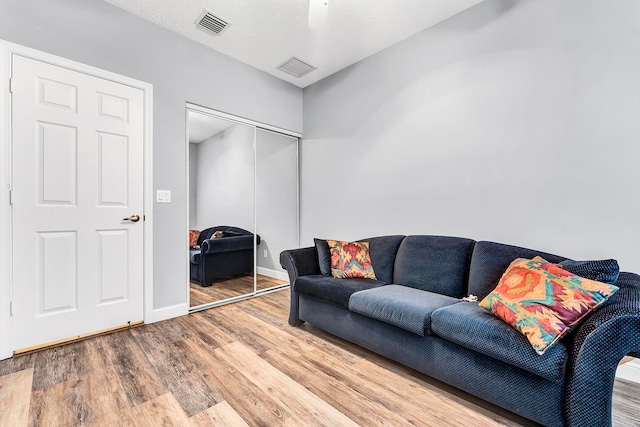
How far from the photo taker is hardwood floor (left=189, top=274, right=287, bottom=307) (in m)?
3.02

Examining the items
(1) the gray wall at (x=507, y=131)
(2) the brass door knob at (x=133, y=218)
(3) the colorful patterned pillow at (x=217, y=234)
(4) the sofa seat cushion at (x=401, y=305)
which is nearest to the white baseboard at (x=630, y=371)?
(1) the gray wall at (x=507, y=131)

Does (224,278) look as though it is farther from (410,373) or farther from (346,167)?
(410,373)

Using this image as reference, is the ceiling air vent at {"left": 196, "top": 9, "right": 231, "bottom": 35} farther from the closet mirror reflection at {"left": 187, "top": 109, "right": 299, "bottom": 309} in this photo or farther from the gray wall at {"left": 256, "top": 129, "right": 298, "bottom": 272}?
the gray wall at {"left": 256, "top": 129, "right": 298, "bottom": 272}

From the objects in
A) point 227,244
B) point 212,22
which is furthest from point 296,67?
point 227,244

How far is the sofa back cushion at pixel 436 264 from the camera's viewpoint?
2.19 m

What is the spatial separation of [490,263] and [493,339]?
735mm

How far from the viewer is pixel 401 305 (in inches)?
72.9

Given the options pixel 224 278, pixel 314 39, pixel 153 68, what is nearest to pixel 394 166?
pixel 314 39

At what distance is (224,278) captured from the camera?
331 cm

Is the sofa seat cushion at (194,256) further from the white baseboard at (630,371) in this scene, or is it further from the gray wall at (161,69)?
the white baseboard at (630,371)

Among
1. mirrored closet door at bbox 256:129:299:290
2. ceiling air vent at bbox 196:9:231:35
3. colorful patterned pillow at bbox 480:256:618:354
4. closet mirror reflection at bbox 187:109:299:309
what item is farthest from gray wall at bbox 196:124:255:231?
colorful patterned pillow at bbox 480:256:618:354

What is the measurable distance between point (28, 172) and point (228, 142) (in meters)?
1.70

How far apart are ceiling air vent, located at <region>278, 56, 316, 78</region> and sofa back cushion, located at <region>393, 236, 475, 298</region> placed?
2.42 metres

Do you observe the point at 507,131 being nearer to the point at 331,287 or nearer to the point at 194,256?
the point at 331,287
